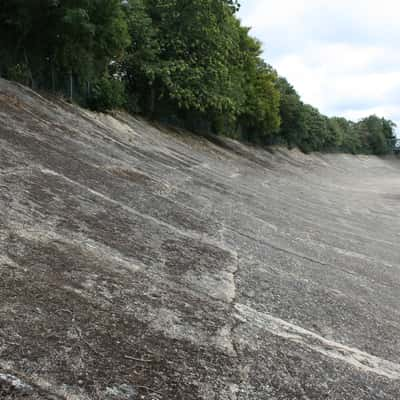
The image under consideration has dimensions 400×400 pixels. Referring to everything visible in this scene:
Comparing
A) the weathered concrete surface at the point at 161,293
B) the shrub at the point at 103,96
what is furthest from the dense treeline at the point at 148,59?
the weathered concrete surface at the point at 161,293

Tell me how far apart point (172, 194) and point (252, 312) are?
589 cm

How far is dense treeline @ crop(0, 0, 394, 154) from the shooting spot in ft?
55.1

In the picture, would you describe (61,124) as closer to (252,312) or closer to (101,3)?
(101,3)

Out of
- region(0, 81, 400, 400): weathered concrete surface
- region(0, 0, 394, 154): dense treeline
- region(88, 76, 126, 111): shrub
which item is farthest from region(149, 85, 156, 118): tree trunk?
region(0, 81, 400, 400): weathered concrete surface

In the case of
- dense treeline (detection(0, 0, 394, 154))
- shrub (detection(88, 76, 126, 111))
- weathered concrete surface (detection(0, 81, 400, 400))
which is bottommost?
weathered concrete surface (detection(0, 81, 400, 400))

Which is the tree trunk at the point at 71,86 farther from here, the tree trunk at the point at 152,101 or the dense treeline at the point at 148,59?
the tree trunk at the point at 152,101

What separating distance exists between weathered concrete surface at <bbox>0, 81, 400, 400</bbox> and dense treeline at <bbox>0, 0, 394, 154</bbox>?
6068 mm

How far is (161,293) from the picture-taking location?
17.2 feet

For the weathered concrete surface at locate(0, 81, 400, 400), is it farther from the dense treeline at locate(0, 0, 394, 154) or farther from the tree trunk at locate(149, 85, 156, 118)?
the tree trunk at locate(149, 85, 156, 118)

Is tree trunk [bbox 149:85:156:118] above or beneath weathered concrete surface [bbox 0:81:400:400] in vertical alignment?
above

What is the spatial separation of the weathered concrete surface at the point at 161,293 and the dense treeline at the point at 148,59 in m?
6.07

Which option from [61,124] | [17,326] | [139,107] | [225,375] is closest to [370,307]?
[225,375]

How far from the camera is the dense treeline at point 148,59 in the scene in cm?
1680

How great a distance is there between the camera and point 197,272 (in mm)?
6551
